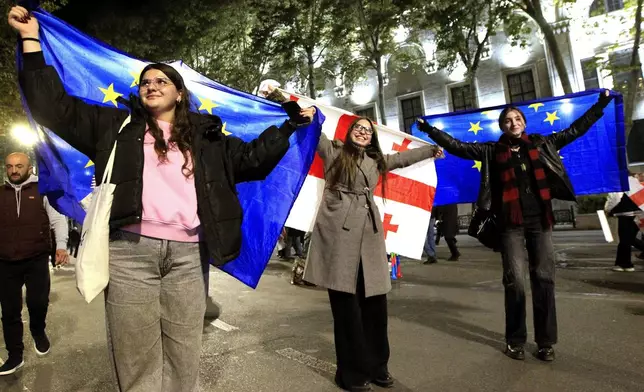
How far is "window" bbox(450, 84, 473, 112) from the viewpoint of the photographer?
96.8 feet

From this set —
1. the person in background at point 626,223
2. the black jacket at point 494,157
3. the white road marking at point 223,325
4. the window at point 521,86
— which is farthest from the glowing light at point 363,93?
the black jacket at point 494,157

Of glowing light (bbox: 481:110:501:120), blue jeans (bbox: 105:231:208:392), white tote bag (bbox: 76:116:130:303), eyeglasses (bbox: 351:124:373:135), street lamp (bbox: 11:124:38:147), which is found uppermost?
street lamp (bbox: 11:124:38:147)

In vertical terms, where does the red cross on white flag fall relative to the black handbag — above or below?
above

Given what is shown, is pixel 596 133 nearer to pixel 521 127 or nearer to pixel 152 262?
pixel 521 127

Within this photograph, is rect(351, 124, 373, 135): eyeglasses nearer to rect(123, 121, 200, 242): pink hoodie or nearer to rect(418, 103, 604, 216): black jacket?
rect(418, 103, 604, 216): black jacket

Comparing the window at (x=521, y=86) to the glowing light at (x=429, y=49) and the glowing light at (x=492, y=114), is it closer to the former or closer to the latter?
the glowing light at (x=429, y=49)

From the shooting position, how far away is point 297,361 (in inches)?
168

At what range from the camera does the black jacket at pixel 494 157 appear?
14.3 ft

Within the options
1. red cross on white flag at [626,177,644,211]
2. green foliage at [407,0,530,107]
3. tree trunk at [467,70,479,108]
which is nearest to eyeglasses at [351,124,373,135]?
red cross on white flag at [626,177,644,211]

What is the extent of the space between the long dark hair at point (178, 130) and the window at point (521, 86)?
28.1 m

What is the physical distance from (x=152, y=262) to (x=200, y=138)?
2.21 feet

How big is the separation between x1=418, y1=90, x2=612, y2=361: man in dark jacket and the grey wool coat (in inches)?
51.7

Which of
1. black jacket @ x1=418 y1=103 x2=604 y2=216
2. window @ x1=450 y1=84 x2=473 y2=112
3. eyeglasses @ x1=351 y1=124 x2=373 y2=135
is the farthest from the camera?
window @ x1=450 y1=84 x2=473 y2=112

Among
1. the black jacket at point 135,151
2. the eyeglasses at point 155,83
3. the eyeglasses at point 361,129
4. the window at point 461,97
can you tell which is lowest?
the black jacket at point 135,151
